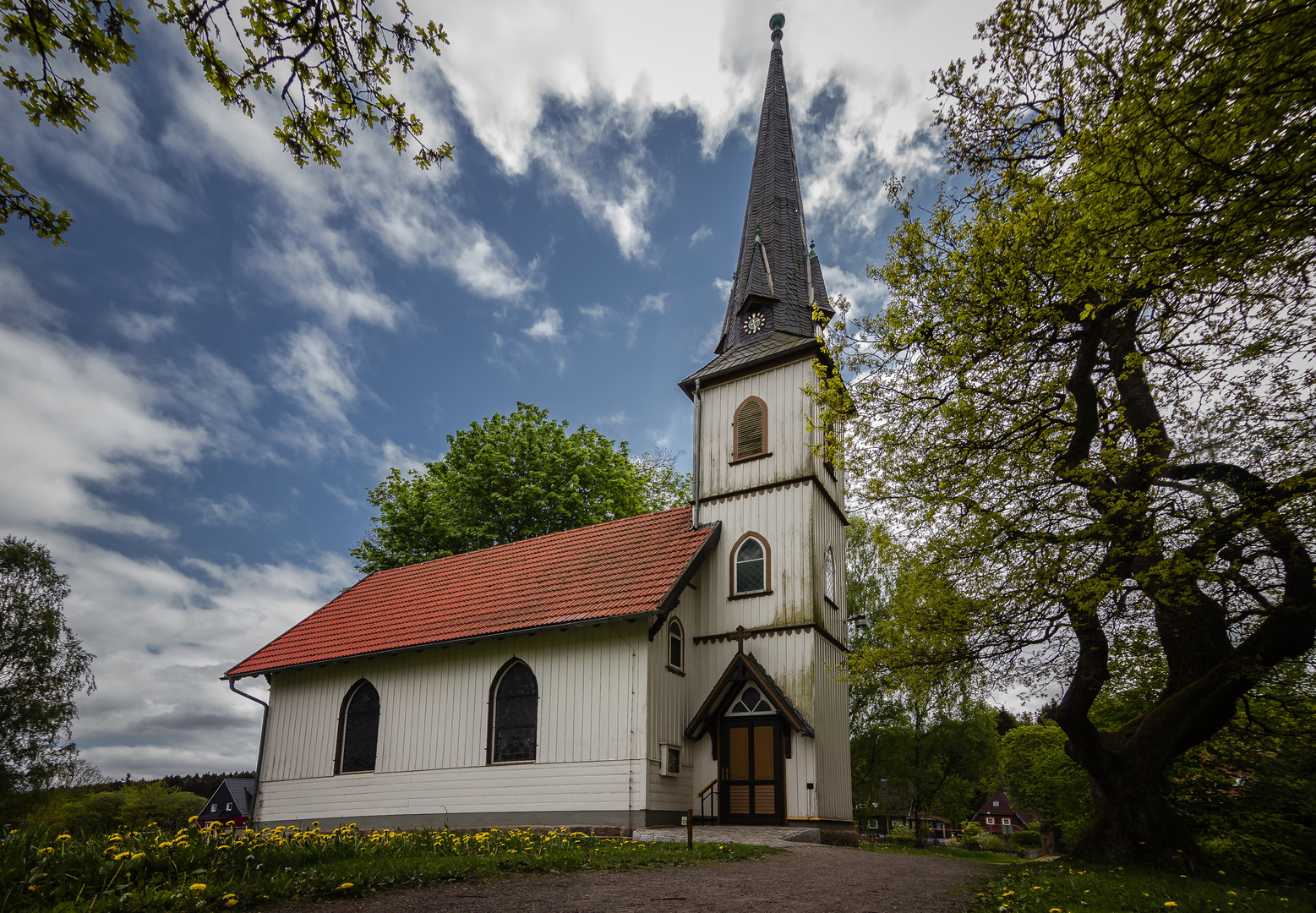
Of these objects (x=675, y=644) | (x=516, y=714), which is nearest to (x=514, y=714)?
(x=516, y=714)

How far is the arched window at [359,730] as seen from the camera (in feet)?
59.8

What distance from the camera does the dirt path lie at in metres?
5.57

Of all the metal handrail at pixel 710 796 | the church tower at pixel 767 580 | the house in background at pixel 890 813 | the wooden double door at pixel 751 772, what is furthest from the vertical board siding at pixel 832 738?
the house in background at pixel 890 813

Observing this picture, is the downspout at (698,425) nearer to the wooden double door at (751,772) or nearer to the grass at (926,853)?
the wooden double door at (751,772)

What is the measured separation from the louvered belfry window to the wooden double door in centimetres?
626

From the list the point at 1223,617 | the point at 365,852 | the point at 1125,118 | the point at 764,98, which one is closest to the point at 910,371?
the point at 1125,118

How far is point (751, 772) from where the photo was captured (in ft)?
51.0

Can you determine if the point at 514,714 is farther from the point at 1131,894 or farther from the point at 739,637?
the point at 1131,894

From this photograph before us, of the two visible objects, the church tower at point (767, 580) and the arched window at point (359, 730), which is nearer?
the church tower at point (767, 580)

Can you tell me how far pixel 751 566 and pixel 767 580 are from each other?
1.96ft

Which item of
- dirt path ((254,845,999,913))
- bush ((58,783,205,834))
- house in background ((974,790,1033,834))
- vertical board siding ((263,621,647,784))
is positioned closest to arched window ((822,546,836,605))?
vertical board siding ((263,621,647,784))

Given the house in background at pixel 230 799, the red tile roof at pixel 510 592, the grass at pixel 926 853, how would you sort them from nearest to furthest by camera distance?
the grass at pixel 926 853 < the red tile roof at pixel 510 592 < the house in background at pixel 230 799

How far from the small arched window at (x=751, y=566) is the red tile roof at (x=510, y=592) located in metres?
0.77

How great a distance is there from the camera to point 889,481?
1091 centimetres
